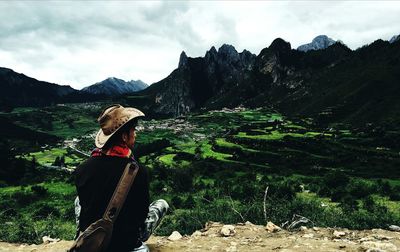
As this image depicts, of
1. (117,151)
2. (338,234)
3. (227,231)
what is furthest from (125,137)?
(338,234)

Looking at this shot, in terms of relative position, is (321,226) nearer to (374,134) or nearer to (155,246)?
(155,246)

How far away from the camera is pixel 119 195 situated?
473 centimetres

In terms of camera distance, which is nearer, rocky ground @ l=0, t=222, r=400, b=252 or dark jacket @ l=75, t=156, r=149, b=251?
dark jacket @ l=75, t=156, r=149, b=251

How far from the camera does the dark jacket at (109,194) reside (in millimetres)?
4789

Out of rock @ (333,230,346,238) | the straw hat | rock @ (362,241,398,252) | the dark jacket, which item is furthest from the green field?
the straw hat

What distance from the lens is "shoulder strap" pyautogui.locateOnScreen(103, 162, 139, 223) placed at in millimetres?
4727

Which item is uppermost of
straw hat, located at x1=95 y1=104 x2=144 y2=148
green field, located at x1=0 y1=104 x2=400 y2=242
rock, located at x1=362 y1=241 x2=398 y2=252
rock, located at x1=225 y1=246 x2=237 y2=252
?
straw hat, located at x1=95 y1=104 x2=144 y2=148

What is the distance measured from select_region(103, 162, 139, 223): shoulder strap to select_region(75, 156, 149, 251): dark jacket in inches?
2.9

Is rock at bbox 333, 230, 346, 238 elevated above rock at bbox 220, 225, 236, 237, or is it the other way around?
rock at bbox 333, 230, 346, 238

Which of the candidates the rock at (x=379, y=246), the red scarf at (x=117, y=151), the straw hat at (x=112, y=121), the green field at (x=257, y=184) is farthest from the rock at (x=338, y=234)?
the straw hat at (x=112, y=121)

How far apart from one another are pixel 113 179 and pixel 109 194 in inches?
7.5

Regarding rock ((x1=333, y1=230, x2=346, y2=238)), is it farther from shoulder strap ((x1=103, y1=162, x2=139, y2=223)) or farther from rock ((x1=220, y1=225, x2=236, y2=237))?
shoulder strap ((x1=103, y1=162, x2=139, y2=223))

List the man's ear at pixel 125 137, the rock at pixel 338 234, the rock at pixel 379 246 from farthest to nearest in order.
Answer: the rock at pixel 338 234, the rock at pixel 379 246, the man's ear at pixel 125 137

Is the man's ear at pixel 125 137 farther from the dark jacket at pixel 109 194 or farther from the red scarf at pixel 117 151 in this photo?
the dark jacket at pixel 109 194
